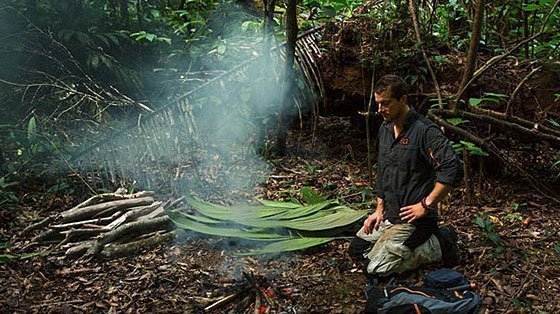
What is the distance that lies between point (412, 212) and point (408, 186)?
207mm

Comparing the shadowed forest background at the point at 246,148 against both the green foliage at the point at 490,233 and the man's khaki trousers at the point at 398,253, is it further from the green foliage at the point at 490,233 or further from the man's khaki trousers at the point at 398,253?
the man's khaki trousers at the point at 398,253

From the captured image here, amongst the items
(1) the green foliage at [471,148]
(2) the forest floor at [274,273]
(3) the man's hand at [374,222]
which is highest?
(1) the green foliage at [471,148]

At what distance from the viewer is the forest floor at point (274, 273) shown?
3012mm

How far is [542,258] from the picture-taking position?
133 inches

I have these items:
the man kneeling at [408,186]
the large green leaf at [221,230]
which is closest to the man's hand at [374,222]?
the man kneeling at [408,186]

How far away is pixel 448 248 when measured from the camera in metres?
3.38

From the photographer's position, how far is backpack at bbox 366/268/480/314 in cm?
270

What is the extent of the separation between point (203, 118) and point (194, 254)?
2157mm

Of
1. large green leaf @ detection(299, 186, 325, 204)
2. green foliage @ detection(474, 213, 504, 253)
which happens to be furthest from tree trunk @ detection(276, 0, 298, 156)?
green foliage @ detection(474, 213, 504, 253)

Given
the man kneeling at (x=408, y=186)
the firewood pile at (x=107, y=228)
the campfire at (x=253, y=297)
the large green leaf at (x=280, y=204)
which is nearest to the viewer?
the campfire at (x=253, y=297)

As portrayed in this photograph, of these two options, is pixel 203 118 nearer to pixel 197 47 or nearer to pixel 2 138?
pixel 197 47

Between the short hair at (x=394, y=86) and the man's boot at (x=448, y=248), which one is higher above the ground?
→ the short hair at (x=394, y=86)

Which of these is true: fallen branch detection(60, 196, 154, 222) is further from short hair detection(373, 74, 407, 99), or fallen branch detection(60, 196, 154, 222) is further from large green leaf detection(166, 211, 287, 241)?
short hair detection(373, 74, 407, 99)

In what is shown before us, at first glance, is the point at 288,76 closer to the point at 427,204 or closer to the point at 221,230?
the point at 221,230
